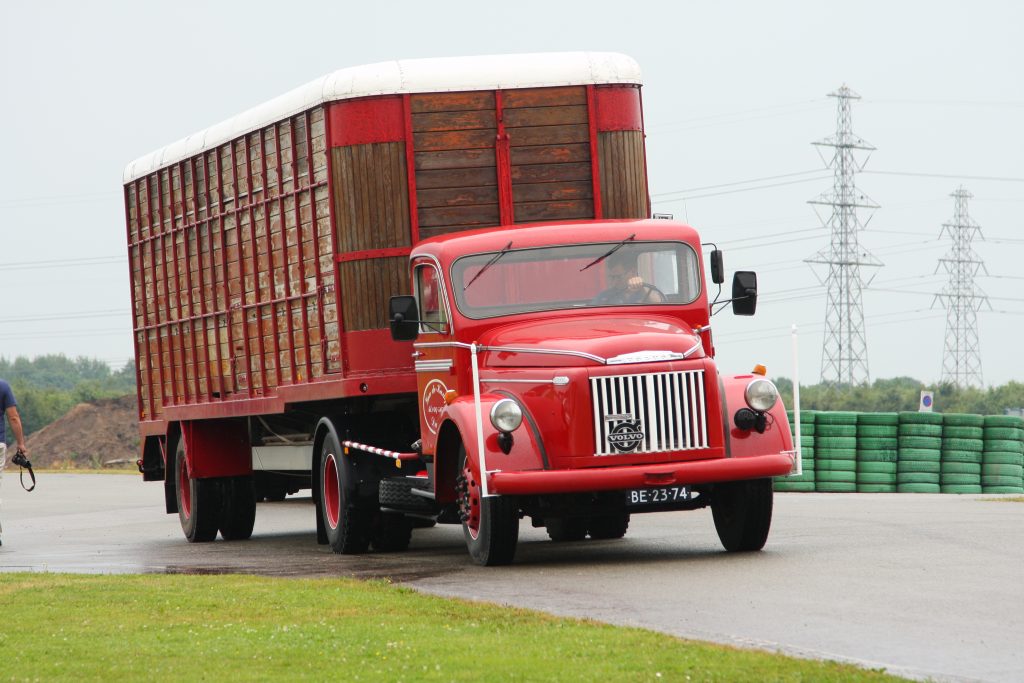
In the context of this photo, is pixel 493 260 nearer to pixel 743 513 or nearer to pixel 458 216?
pixel 458 216

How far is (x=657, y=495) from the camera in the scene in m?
13.0

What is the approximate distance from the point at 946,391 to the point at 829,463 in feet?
136

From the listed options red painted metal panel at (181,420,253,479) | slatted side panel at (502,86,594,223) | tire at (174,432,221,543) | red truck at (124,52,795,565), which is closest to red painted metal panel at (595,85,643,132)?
red truck at (124,52,795,565)

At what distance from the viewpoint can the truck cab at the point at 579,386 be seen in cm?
1283

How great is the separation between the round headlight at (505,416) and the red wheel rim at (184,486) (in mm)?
7641

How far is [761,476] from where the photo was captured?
13.0 m

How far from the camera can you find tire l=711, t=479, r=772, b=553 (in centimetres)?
1345

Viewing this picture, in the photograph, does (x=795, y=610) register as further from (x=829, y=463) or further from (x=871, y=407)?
(x=871, y=407)

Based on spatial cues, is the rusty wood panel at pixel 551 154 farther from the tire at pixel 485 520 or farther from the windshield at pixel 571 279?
the tire at pixel 485 520

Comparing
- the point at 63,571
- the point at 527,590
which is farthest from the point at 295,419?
the point at 527,590

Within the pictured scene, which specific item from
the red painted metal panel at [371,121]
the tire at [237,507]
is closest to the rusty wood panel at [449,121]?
the red painted metal panel at [371,121]

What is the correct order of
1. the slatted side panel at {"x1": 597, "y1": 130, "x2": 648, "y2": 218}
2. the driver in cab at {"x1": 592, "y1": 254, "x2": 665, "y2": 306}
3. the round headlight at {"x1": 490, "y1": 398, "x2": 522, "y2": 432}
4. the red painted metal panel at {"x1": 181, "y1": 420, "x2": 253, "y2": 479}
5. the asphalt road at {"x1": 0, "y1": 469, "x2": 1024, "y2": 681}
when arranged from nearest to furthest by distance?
1. the asphalt road at {"x1": 0, "y1": 469, "x2": 1024, "y2": 681}
2. the round headlight at {"x1": 490, "y1": 398, "x2": 522, "y2": 432}
3. the driver in cab at {"x1": 592, "y1": 254, "x2": 665, "y2": 306}
4. the slatted side panel at {"x1": 597, "y1": 130, "x2": 648, "y2": 218}
5. the red painted metal panel at {"x1": 181, "y1": 420, "x2": 253, "y2": 479}

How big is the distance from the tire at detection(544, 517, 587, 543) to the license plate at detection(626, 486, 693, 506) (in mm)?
3737

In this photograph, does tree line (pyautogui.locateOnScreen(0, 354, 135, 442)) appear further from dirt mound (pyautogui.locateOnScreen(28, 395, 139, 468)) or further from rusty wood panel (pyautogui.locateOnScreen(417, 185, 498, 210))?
rusty wood panel (pyautogui.locateOnScreen(417, 185, 498, 210))
